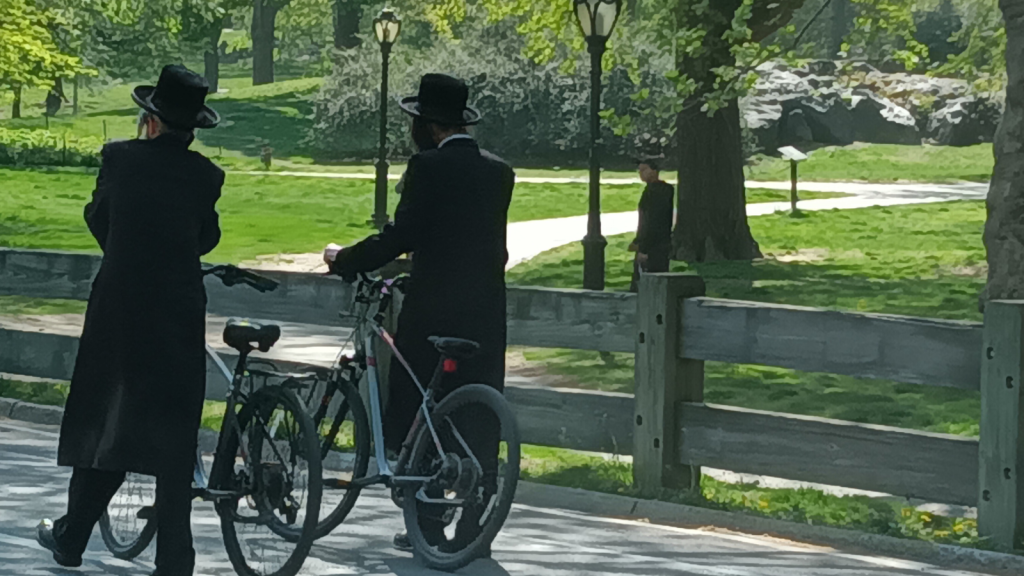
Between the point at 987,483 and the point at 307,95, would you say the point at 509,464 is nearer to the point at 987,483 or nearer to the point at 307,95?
the point at 987,483

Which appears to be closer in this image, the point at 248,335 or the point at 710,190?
the point at 248,335

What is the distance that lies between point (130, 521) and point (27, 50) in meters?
23.2

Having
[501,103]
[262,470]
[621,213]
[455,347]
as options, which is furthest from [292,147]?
[262,470]

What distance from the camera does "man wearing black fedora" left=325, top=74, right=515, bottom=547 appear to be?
7.67 metres

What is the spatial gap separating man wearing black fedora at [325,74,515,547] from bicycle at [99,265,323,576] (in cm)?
66

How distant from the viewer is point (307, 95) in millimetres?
71312

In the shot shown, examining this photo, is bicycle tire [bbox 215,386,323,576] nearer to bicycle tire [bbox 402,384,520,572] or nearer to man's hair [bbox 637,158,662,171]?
bicycle tire [bbox 402,384,520,572]

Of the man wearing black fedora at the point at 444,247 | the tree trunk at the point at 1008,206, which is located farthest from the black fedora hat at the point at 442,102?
the tree trunk at the point at 1008,206

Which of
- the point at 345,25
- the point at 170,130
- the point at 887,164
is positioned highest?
the point at 345,25

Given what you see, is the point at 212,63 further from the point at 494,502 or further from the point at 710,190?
the point at 494,502

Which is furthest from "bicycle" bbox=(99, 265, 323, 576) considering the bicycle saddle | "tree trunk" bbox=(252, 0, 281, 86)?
"tree trunk" bbox=(252, 0, 281, 86)

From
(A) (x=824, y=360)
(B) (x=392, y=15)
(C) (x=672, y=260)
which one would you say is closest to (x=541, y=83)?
(B) (x=392, y=15)

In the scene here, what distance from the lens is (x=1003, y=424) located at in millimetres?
8086

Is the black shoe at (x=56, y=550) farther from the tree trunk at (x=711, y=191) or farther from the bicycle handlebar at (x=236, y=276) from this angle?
the tree trunk at (x=711, y=191)
